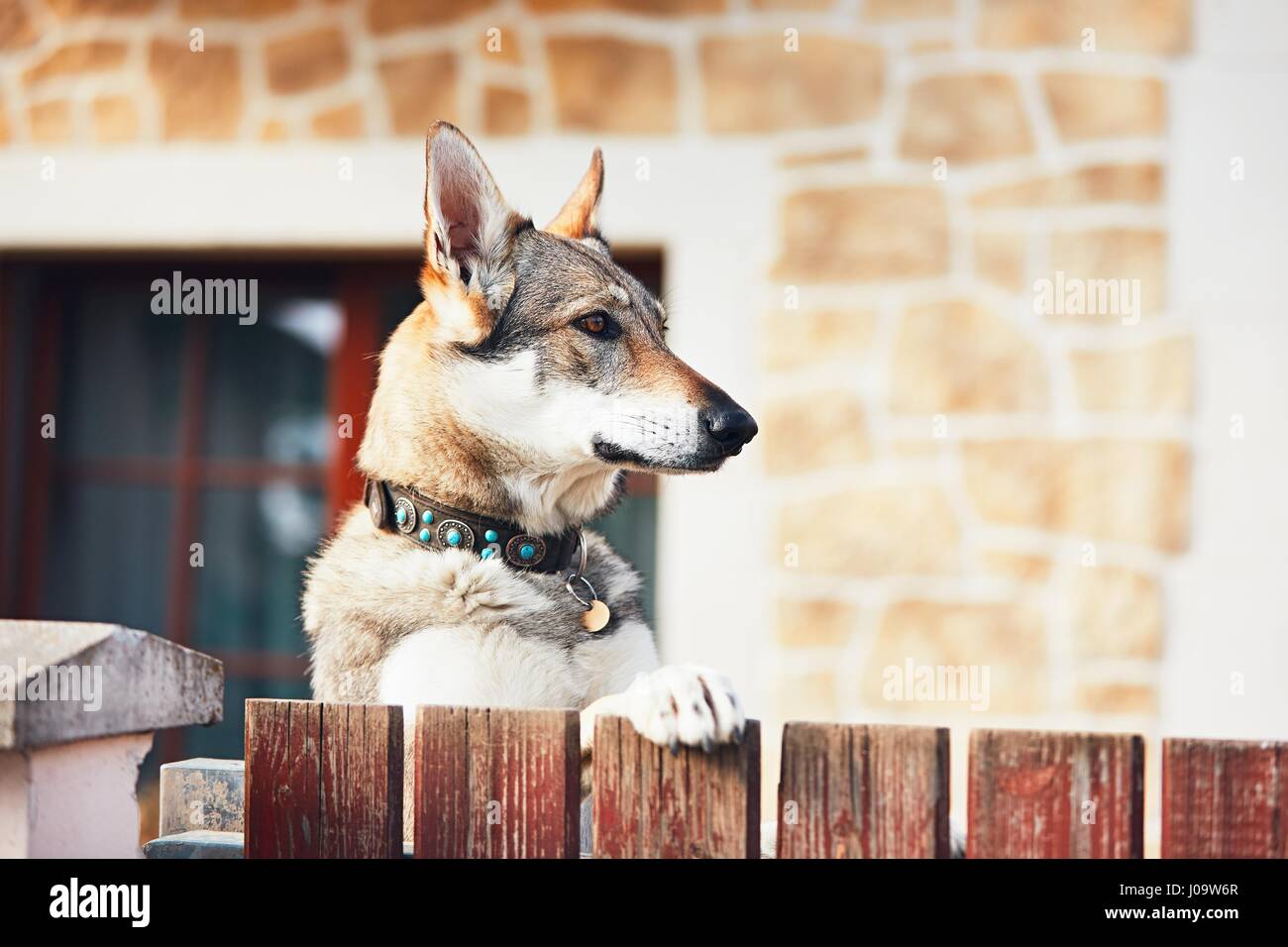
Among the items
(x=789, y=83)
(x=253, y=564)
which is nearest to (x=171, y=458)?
(x=253, y=564)

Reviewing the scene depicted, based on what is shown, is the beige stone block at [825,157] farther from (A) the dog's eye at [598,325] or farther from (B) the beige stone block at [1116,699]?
(A) the dog's eye at [598,325]

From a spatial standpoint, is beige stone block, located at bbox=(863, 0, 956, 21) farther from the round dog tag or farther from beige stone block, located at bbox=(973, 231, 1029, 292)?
Answer: the round dog tag

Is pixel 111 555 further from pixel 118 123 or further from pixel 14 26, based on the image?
pixel 14 26

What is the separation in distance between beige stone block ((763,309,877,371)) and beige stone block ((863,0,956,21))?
101cm

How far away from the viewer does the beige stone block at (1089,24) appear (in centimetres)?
399

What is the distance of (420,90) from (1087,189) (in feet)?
7.44

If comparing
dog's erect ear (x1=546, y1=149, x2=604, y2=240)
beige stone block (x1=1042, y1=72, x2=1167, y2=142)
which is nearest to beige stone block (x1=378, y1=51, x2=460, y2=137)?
dog's erect ear (x1=546, y1=149, x2=604, y2=240)

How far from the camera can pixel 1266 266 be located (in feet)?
12.9

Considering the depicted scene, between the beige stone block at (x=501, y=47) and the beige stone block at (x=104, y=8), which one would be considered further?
the beige stone block at (x=104, y=8)

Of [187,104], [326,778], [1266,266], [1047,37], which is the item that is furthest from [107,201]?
[1266,266]

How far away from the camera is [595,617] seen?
2.02 meters

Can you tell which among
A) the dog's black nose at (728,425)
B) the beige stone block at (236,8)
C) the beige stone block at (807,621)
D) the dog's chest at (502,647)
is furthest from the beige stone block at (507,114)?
the dog's chest at (502,647)
